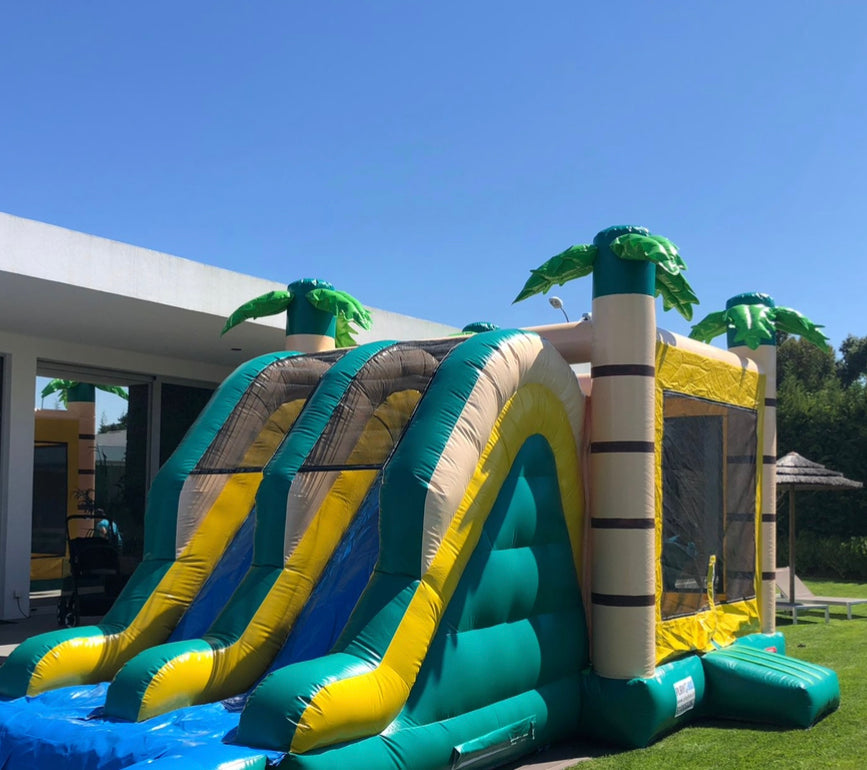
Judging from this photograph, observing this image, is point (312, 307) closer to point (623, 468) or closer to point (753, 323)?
point (623, 468)

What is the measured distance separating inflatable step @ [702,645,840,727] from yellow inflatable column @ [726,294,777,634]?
3.97ft

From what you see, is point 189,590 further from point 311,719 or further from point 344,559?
point 311,719

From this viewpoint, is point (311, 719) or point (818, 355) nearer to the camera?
point (311, 719)

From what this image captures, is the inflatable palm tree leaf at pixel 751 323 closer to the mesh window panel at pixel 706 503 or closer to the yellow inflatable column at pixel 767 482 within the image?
the yellow inflatable column at pixel 767 482

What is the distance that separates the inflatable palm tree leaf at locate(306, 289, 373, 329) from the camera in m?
7.11

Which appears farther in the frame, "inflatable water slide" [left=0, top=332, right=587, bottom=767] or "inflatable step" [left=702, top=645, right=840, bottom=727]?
"inflatable step" [left=702, top=645, right=840, bottom=727]

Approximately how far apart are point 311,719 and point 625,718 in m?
2.29

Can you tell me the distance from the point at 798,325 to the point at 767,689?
3072 millimetres

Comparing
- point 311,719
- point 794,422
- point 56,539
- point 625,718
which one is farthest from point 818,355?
point 311,719

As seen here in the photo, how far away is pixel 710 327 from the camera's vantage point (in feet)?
25.8

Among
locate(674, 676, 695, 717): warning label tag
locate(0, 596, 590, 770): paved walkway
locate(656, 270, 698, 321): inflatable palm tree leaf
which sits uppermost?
locate(656, 270, 698, 321): inflatable palm tree leaf

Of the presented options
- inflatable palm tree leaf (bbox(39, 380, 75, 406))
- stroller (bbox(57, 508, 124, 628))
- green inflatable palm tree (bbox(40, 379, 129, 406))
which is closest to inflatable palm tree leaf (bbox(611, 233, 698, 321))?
stroller (bbox(57, 508, 124, 628))

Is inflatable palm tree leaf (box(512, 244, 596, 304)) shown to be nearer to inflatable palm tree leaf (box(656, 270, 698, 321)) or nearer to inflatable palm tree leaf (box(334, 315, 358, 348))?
inflatable palm tree leaf (box(656, 270, 698, 321))

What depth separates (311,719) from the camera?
3.85m
